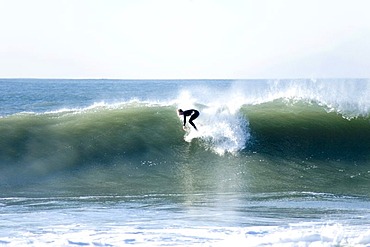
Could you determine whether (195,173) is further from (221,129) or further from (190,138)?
(221,129)

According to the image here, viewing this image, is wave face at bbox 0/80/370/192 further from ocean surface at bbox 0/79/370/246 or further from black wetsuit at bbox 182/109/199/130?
black wetsuit at bbox 182/109/199/130

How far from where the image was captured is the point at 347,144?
58.0ft

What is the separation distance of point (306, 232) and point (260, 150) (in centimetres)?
849

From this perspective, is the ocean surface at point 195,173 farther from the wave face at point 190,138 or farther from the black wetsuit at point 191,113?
the black wetsuit at point 191,113

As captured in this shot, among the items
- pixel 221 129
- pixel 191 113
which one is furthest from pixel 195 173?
pixel 221 129

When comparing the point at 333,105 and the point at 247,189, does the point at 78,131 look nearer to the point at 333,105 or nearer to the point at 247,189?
the point at 247,189

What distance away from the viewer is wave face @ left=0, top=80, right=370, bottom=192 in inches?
618

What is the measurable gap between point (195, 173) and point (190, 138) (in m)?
2.67

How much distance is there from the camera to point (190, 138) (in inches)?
688

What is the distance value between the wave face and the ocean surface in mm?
33

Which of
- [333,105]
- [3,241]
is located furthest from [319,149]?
[3,241]

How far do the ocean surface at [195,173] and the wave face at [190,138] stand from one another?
3cm

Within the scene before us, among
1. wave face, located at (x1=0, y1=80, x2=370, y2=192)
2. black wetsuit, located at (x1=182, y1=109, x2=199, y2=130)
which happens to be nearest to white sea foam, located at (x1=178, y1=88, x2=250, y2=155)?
wave face, located at (x1=0, y1=80, x2=370, y2=192)

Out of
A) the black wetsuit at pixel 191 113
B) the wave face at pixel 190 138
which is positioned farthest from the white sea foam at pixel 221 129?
the black wetsuit at pixel 191 113
